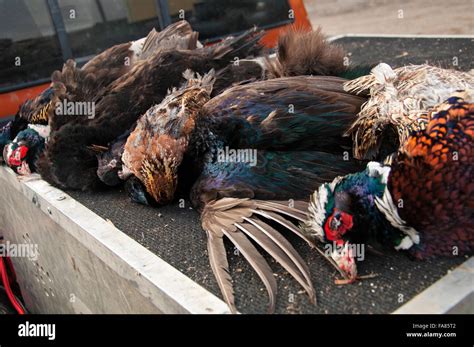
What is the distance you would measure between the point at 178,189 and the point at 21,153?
5.61ft

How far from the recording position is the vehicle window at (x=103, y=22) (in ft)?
16.7

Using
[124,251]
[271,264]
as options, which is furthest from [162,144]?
[271,264]

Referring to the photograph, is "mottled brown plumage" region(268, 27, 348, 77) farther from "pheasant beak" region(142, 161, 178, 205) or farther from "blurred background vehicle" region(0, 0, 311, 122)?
"blurred background vehicle" region(0, 0, 311, 122)

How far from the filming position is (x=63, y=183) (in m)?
4.09

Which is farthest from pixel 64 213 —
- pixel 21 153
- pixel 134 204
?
pixel 21 153

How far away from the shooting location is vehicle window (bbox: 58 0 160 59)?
16.7 feet

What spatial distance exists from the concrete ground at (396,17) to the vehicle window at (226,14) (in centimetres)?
612

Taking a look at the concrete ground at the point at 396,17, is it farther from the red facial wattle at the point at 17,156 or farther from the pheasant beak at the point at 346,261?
the pheasant beak at the point at 346,261

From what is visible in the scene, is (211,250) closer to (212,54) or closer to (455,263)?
(455,263)

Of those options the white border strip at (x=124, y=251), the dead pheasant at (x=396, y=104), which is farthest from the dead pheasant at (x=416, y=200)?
the white border strip at (x=124, y=251)

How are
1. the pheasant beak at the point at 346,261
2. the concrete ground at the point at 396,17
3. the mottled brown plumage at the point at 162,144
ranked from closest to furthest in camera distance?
the pheasant beak at the point at 346,261 → the mottled brown plumage at the point at 162,144 → the concrete ground at the point at 396,17

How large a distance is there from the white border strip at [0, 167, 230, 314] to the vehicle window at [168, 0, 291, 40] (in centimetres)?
242

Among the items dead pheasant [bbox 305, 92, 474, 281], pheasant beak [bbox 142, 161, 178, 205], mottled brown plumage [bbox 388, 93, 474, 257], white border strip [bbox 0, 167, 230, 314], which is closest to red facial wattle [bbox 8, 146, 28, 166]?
white border strip [bbox 0, 167, 230, 314]

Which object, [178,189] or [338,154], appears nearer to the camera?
[338,154]
